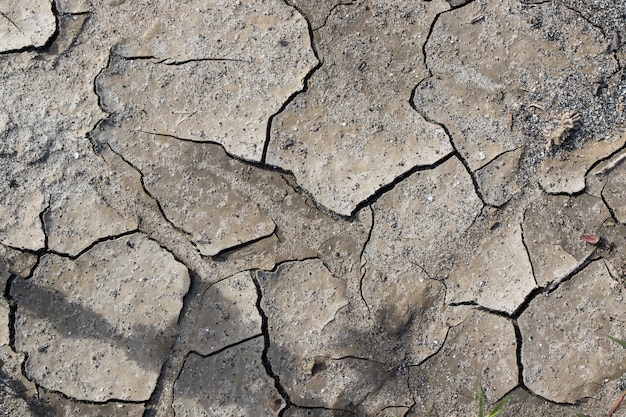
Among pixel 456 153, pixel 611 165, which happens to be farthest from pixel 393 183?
pixel 611 165

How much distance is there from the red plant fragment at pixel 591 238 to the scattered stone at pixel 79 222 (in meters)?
2.17

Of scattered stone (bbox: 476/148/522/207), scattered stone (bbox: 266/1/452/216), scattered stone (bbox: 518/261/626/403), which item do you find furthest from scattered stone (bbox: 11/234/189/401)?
scattered stone (bbox: 518/261/626/403)

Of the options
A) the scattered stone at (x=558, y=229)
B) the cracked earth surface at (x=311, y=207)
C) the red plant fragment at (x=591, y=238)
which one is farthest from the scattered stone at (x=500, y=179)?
the red plant fragment at (x=591, y=238)

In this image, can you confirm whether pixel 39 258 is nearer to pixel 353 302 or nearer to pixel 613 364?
pixel 353 302

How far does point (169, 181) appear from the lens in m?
3.14

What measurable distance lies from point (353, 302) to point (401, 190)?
23.3 inches

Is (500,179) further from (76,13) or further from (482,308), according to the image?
(76,13)

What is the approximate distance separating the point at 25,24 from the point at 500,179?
8.47 feet

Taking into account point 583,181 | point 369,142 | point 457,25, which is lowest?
point 583,181

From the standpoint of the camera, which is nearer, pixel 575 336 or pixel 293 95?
pixel 575 336

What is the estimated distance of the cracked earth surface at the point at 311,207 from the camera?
293cm

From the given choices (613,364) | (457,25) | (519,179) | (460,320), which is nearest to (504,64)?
(457,25)

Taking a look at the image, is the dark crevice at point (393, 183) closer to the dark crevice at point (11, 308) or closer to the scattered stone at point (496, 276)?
the scattered stone at point (496, 276)

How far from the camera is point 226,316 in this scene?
298 centimetres
